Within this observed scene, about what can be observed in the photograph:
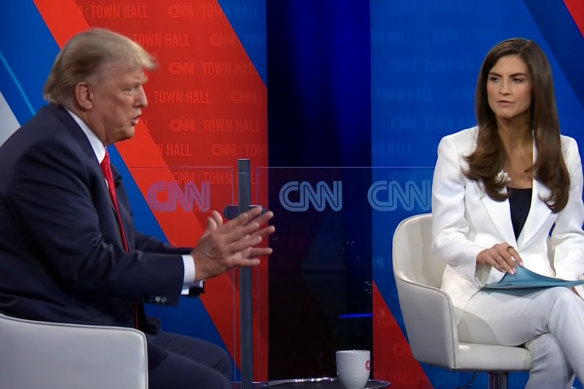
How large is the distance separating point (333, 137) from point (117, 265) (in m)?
2.99

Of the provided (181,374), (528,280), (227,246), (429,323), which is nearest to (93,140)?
(227,246)

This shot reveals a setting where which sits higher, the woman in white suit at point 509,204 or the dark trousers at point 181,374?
the woman in white suit at point 509,204

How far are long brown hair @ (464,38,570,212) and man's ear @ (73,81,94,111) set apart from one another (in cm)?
144

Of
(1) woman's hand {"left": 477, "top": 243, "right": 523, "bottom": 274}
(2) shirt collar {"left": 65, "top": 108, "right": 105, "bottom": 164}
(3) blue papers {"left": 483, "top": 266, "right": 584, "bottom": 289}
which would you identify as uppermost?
(2) shirt collar {"left": 65, "top": 108, "right": 105, "bottom": 164}

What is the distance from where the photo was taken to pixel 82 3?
5320 millimetres

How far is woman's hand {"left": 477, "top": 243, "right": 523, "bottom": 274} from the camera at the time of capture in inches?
123

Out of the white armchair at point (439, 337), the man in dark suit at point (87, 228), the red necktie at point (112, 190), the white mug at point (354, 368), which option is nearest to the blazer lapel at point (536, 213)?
the white armchair at point (439, 337)

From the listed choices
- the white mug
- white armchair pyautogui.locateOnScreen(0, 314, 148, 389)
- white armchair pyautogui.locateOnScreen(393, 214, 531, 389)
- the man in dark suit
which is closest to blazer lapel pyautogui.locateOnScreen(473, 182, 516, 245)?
white armchair pyautogui.locateOnScreen(393, 214, 531, 389)

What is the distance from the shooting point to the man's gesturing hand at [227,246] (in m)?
2.31

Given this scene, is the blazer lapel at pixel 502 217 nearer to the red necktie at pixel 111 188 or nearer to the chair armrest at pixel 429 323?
the chair armrest at pixel 429 323

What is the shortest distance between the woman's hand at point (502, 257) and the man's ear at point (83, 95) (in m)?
1.40

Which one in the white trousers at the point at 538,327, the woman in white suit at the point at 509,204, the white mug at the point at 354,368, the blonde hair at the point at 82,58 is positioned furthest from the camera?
the white mug at the point at 354,368

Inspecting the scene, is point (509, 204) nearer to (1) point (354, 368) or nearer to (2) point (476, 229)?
(2) point (476, 229)

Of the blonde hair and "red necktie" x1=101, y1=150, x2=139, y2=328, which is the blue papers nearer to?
"red necktie" x1=101, y1=150, x2=139, y2=328
